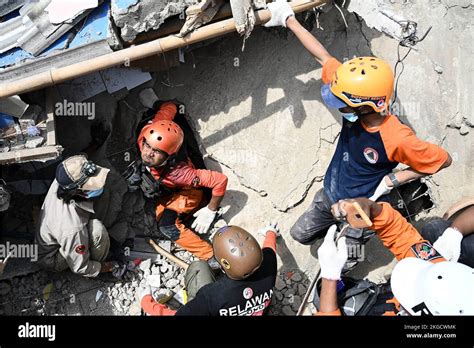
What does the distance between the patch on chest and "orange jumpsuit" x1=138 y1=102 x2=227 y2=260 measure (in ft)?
5.49

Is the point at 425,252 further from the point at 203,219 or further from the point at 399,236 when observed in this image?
the point at 203,219

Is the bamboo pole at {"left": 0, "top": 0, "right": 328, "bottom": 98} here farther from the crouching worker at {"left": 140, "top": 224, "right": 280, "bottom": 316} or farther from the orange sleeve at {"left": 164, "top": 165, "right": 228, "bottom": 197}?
the crouching worker at {"left": 140, "top": 224, "right": 280, "bottom": 316}

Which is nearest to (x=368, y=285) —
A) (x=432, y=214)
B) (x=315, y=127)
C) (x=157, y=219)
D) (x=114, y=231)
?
(x=432, y=214)

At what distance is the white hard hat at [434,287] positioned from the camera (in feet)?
13.6

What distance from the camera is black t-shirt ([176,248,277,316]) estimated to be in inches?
195

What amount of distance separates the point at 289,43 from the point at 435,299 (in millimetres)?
3544

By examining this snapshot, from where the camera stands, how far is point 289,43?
21.8 feet

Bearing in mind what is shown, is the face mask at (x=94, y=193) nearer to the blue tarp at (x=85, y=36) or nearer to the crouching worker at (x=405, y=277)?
the blue tarp at (x=85, y=36)

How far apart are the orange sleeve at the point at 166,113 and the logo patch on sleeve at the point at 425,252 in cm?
296

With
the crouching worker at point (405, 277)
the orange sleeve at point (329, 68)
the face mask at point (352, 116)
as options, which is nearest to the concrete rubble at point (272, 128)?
the orange sleeve at point (329, 68)

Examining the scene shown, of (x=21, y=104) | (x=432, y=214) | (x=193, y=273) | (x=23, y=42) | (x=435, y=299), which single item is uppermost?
(x=23, y=42)

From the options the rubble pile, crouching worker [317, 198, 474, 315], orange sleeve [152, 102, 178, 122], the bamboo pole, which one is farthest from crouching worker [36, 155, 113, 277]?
crouching worker [317, 198, 474, 315]

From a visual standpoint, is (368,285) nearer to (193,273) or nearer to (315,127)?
(193,273)

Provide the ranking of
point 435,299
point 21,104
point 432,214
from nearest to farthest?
1. point 435,299
2. point 21,104
3. point 432,214
